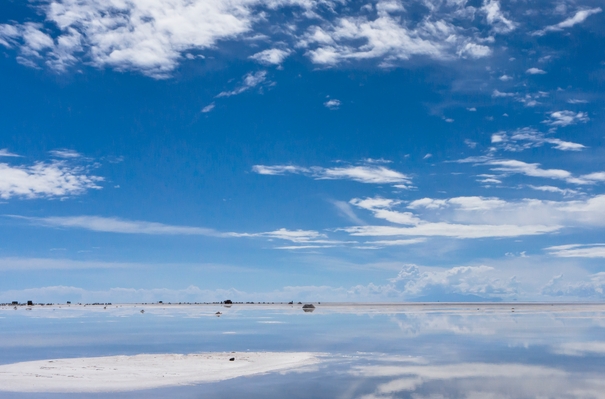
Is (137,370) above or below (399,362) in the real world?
above

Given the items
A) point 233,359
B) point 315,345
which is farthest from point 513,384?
point 315,345

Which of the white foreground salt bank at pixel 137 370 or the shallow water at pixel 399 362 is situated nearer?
the shallow water at pixel 399 362

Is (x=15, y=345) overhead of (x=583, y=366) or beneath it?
overhead

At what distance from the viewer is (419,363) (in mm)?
30562

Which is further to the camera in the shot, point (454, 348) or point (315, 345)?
point (315, 345)

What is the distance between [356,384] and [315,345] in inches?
693

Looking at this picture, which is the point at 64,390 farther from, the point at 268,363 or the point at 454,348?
the point at 454,348

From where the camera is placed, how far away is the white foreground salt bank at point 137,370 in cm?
2409

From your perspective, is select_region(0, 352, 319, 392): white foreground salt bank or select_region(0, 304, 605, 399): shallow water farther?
select_region(0, 352, 319, 392): white foreground salt bank

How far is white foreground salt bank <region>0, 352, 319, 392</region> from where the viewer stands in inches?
949

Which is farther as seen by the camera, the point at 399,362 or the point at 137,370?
the point at 399,362

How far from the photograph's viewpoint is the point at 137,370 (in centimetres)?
2838

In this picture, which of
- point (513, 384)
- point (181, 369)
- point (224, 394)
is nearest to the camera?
point (224, 394)

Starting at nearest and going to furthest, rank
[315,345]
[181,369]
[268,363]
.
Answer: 1. [181,369]
2. [268,363]
3. [315,345]
